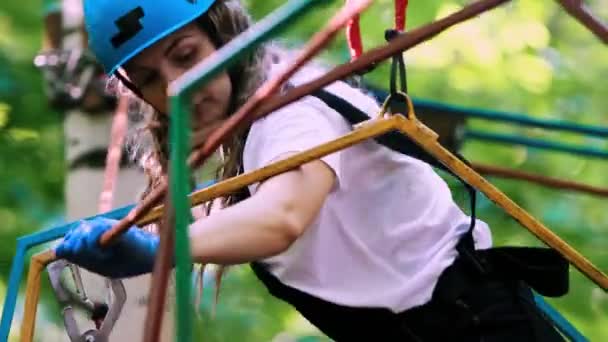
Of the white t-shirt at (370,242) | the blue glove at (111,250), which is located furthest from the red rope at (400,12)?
the blue glove at (111,250)

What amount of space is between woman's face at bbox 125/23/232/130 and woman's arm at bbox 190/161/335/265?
30cm

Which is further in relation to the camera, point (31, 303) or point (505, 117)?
point (505, 117)

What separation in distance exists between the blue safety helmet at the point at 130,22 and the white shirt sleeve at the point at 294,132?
221mm

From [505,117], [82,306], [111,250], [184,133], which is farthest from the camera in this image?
[505,117]

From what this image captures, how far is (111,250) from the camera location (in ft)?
5.45

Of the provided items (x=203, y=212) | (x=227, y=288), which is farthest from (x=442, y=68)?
(x=203, y=212)

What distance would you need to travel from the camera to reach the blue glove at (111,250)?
1.66 m

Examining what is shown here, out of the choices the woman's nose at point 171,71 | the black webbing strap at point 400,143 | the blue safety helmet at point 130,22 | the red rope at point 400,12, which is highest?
the blue safety helmet at point 130,22

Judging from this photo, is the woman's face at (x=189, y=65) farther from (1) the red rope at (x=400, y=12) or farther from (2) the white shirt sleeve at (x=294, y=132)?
(1) the red rope at (x=400, y=12)

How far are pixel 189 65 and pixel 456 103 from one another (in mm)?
2519

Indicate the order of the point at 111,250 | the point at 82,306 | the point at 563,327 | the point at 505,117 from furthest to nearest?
the point at 505,117, the point at 563,327, the point at 82,306, the point at 111,250

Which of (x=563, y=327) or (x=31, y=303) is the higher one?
(x=31, y=303)

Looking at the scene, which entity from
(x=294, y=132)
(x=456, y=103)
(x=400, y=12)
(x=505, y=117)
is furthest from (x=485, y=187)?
(x=456, y=103)

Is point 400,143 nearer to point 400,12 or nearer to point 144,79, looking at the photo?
point 400,12
